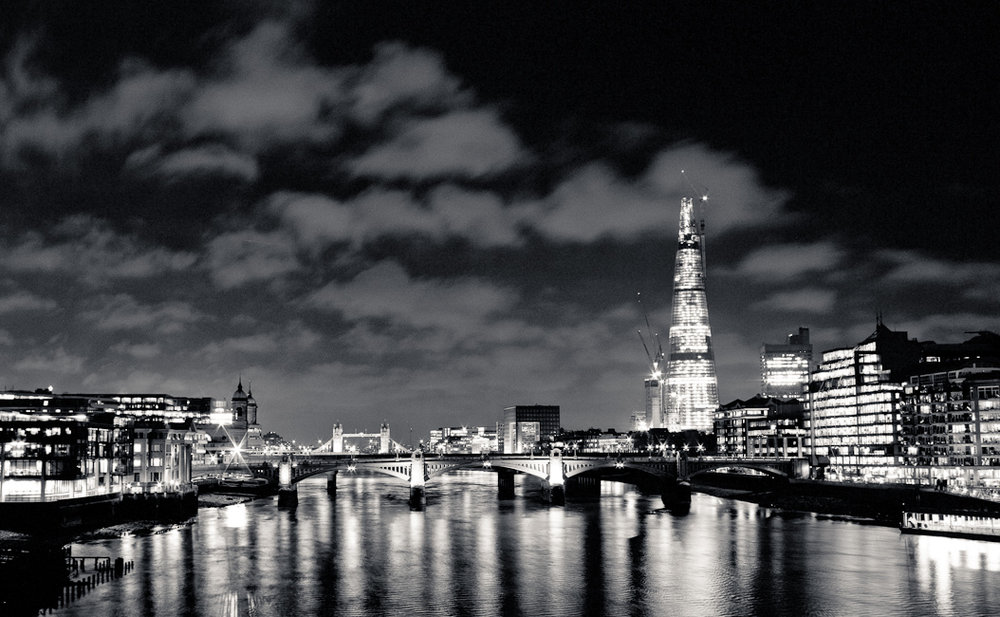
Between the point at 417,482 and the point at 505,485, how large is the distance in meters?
31.5

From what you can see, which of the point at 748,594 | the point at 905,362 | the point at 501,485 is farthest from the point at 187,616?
the point at 905,362

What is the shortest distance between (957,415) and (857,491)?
1883cm

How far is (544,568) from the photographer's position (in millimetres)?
66000

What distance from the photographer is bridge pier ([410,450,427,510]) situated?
117 metres

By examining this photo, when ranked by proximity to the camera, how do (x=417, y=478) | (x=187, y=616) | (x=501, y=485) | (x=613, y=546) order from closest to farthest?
(x=187, y=616), (x=613, y=546), (x=417, y=478), (x=501, y=485)

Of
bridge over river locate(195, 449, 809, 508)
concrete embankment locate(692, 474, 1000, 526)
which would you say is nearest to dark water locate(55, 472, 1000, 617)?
concrete embankment locate(692, 474, 1000, 526)

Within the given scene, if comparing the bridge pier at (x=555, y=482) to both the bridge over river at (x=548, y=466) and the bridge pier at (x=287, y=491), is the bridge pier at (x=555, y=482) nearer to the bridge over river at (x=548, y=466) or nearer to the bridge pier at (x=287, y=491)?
the bridge over river at (x=548, y=466)

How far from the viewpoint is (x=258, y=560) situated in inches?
2739

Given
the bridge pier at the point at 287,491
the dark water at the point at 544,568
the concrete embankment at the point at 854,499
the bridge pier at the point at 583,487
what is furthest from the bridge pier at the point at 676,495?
the bridge pier at the point at 287,491

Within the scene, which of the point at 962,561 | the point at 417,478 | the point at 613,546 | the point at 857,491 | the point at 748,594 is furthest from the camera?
the point at 417,478

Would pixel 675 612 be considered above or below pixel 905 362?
below

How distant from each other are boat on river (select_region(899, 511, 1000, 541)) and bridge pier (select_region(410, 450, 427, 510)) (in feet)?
188

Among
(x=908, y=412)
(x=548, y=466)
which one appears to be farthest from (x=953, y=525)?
(x=548, y=466)

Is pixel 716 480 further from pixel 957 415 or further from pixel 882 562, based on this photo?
pixel 882 562
